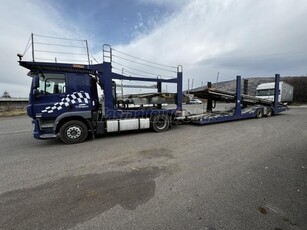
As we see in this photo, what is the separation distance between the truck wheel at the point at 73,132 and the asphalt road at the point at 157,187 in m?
0.86

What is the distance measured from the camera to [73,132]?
638 cm

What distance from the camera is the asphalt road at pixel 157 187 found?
2.31 m

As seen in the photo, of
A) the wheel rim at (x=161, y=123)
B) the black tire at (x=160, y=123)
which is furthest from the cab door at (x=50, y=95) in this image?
the wheel rim at (x=161, y=123)

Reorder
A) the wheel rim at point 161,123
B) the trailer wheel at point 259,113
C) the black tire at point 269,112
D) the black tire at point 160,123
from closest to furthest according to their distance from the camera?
1. the black tire at point 160,123
2. the wheel rim at point 161,123
3. the trailer wheel at point 259,113
4. the black tire at point 269,112

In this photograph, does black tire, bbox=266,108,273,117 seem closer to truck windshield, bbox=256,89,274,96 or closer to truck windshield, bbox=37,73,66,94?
truck windshield, bbox=256,89,274,96

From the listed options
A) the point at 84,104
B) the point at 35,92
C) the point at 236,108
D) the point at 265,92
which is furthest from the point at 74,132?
the point at 265,92

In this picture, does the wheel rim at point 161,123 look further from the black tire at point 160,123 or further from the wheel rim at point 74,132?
the wheel rim at point 74,132

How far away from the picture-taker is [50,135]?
20.0ft

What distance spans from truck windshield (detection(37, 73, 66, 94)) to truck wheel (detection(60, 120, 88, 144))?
4.07 ft

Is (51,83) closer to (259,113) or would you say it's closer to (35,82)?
(35,82)

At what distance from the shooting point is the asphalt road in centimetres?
231

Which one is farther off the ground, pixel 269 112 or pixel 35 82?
pixel 35 82

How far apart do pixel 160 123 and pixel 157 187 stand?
5.23 m

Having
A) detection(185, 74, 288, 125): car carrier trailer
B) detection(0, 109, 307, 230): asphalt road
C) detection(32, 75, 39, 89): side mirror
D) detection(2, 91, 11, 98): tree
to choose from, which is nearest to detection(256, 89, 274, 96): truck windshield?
detection(185, 74, 288, 125): car carrier trailer
